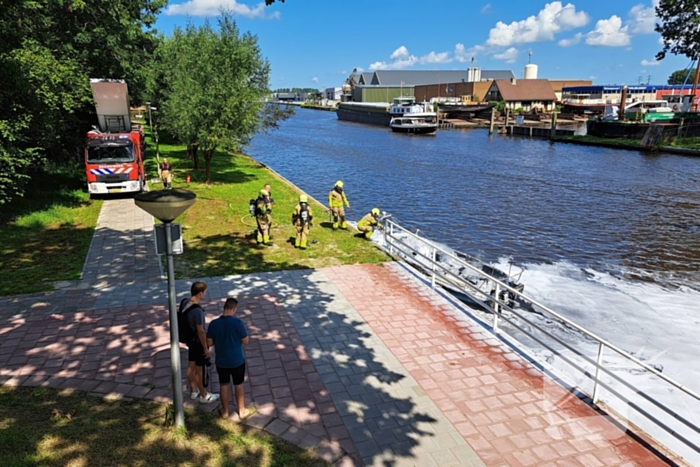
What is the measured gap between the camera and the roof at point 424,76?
435ft

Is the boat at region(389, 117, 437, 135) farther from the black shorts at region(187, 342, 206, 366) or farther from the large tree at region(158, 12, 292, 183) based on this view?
the black shorts at region(187, 342, 206, 366)

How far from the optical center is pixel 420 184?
30.5 m

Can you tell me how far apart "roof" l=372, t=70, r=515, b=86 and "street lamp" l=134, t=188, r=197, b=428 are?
133846mm

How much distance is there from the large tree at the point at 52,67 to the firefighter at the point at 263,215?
6.80 meters

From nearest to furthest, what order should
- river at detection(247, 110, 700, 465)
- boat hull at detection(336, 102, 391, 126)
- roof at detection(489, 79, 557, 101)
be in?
river at detection(247, 110, 700, 465)
boat hull at detection(336, 102, 391, 126)
roof at detection(489, 79, 557, 101)

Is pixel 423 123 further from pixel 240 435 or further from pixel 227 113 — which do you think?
pixel 240 435

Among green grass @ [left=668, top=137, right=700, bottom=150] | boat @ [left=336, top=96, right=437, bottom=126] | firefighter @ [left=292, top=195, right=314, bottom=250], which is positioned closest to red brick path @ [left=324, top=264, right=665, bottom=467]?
firefighter @ [left=292, top=195, right=314, bottom=250]

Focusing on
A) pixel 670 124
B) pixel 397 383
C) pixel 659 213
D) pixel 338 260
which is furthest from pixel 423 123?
pixel 397 383

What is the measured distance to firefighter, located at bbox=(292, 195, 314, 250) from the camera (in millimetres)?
12719

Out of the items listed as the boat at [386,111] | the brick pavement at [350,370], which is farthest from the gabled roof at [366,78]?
the brick pavement at [350,370]

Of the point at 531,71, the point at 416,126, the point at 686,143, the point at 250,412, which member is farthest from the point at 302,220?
the point at 531,71

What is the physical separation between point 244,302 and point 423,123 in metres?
63.4

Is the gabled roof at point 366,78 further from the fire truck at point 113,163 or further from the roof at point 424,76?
the fire truck at point 113,163

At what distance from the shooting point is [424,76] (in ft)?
449
